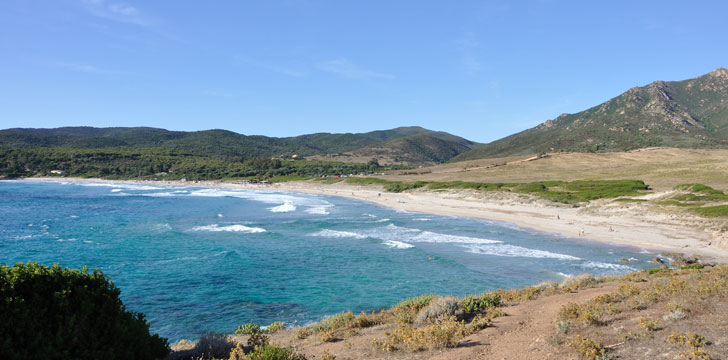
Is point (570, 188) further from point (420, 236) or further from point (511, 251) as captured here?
point (511, 251)

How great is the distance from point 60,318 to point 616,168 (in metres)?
108

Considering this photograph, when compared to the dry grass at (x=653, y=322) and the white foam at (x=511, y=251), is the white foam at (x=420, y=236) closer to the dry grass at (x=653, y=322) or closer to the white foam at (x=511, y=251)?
the white foam at (x=511, y=251)

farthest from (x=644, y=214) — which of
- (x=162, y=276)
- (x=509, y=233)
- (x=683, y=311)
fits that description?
(x=162, y=276)

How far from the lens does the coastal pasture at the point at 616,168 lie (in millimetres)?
74812

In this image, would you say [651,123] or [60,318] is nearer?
[60,318]

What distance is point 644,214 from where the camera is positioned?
40875 mm

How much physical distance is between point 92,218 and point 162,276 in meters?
33.9

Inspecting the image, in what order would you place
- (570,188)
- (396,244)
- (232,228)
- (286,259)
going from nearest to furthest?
(286,259), (396,244), (232,228), (570,188)

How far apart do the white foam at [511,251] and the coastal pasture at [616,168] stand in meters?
49.2

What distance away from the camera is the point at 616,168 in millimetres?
92688

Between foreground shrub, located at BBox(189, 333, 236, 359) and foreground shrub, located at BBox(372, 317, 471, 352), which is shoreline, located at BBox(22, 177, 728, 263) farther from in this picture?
foreground shrub, located at BBox(189, 333, 236, 359)

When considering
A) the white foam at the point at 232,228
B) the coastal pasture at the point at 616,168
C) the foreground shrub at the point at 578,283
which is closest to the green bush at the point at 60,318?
the foreground shrub at the point at 578,283

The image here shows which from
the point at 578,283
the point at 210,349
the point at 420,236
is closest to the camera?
the point at 210,349

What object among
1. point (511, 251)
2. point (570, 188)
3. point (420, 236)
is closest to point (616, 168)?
point (570, 188)
